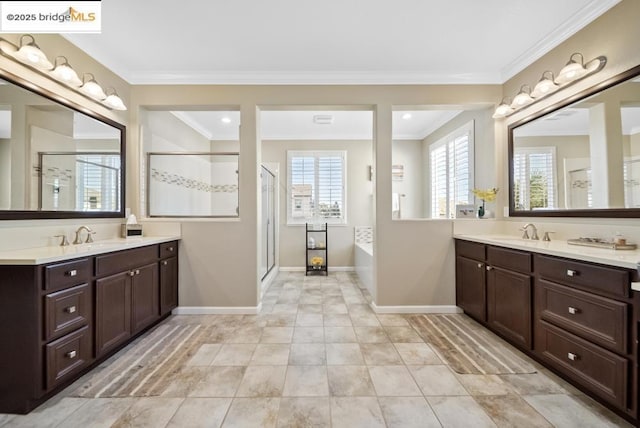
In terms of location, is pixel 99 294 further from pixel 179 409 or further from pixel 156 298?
pixel 179 409

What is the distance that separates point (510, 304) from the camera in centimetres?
232

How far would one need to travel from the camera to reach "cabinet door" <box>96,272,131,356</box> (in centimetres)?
201

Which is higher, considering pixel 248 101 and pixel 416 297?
pixel 248 101

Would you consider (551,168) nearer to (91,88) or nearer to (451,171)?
(451,171)

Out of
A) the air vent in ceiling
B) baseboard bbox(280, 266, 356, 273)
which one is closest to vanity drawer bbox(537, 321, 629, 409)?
baseboard bbox(280, 266, 356, 273)

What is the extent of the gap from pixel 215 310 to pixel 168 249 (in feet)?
2.83

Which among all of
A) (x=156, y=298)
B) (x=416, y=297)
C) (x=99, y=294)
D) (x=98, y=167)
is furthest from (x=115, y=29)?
(x=416, y=297)

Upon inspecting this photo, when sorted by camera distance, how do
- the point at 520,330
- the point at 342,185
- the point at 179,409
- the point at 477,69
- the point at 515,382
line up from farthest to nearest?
the point at 342,185 < the point at 477,69 < the point at 520,330 < the point at 515,382 < the point at 179,409

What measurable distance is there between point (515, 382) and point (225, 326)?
248 centimetres

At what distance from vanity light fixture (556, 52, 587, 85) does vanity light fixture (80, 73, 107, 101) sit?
3.98 metres

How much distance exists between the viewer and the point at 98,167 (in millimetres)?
2641

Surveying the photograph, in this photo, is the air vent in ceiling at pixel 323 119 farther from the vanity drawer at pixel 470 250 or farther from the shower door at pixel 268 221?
the vanity drawer at pixel 470 250

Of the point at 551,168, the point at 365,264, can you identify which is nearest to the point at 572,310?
the point at 551,168

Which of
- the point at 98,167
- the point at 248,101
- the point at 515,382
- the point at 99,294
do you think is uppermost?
the point at 248,101
